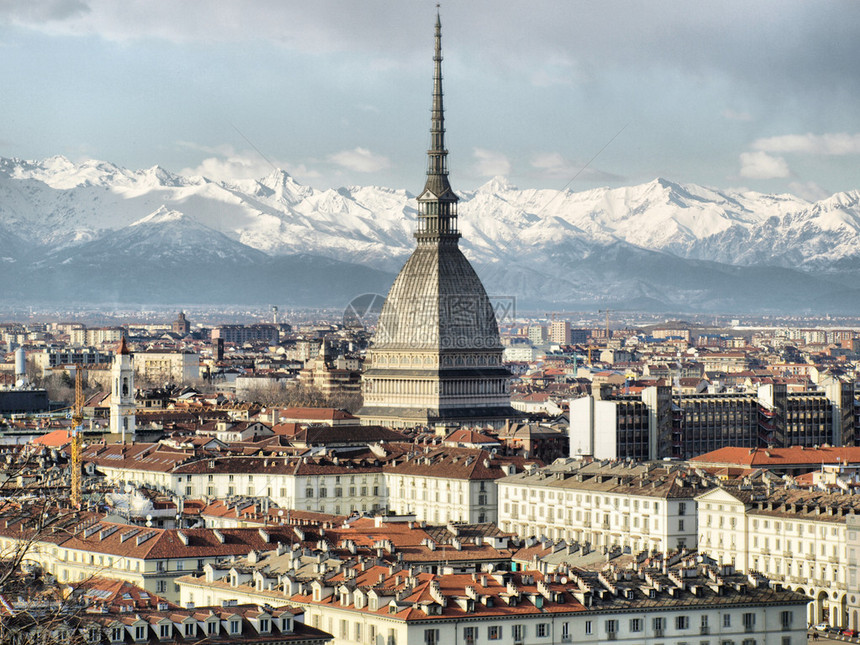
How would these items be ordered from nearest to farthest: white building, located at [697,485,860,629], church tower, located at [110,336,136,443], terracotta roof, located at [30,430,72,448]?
white building, located at [697,485,860,629]
terracotta roof, located at [30,430,72,448]
church tower, located at [110,336,136,443]

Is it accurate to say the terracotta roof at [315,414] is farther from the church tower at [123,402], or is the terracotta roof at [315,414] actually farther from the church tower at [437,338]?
the church tower at [123,402]

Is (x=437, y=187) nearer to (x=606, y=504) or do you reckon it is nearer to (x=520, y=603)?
(x=606, y=504)

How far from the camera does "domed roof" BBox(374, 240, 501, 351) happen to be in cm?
16450

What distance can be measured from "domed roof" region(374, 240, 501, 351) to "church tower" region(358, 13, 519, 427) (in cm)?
7

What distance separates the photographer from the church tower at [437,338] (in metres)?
159

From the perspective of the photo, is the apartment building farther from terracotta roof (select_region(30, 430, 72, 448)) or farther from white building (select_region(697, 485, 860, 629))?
terracotta roof (select_region(30, 430, 72, 448))

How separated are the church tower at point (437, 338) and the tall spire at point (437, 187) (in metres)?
0.08

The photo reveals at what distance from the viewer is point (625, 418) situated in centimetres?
11806

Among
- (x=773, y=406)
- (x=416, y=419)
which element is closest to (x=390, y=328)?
(x=416, y=419)

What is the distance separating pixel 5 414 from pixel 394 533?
308ft

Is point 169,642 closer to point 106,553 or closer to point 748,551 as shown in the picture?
point 106,553

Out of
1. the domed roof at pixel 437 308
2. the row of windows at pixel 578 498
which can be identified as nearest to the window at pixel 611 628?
the row of windows at pixel 578 498

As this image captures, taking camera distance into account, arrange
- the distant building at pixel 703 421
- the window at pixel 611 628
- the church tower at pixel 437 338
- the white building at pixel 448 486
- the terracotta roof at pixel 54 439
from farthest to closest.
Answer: the church tower at pixel 437 338
the distant building at pixel 703 421
the terracotta roof at pixel 54 439
the white building at pixel 448 486
the window at pixel 611 628

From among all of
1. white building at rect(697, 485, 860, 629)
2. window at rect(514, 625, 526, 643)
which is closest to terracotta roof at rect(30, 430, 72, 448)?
white building at rect(697, 485, 860, 629)
